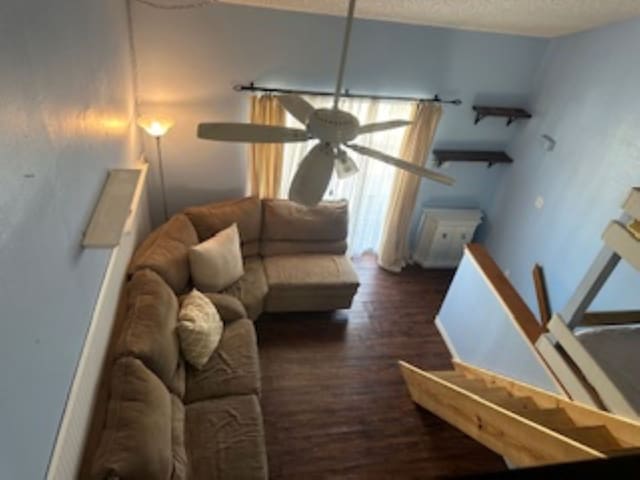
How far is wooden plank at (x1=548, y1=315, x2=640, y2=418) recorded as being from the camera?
190 cm

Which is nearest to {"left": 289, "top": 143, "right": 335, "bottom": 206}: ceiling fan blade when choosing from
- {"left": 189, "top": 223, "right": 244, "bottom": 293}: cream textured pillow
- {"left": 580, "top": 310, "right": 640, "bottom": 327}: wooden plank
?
{"left": 189, "top": 223, "right": 244, "bottom": 293}: cream textured pillow

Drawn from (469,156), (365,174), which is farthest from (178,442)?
(469,156)

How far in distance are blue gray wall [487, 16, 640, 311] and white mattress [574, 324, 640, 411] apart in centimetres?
93

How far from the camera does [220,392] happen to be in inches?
106

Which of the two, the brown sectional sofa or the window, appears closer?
the brown sectional sofa

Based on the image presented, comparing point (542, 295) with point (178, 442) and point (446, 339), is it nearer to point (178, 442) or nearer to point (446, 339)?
point (446, 339)

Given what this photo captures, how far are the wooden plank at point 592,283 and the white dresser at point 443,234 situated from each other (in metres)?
2.52

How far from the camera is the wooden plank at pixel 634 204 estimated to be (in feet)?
5.71

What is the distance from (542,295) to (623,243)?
2.21m

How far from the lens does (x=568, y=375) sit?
2178mm

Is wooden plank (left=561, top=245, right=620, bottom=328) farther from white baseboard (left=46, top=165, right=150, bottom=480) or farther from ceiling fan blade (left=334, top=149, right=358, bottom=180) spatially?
white baseboard (left=46, top=165, right=150, bottom=480)

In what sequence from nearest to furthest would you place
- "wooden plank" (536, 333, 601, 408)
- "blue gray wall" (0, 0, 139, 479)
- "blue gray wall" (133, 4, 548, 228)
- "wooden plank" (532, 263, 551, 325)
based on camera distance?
"blue gray wall" (0, 0, 139, 479) → "wooden plank" (536, 333, 601, 408) → "blue gray wall" (133, 4, 548, 228) → "wooden plank" (532, 263, 551, 325)

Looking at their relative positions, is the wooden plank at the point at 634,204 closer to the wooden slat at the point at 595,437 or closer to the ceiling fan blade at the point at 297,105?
the wooden slat at the point at 595,437

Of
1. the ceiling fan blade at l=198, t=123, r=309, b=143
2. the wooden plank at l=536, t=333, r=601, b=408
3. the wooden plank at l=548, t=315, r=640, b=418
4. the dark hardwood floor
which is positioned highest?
the ceiling fan blade at l=198, t=123, r=309, b=143
